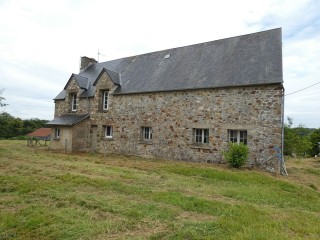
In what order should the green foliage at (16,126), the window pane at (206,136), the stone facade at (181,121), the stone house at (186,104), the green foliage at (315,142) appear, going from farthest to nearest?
the green foliage at (16,126) → the green foliage at (315,142) → the window pane at (206,136) → the stone house at (186,104) → the stone facade at (181,121)

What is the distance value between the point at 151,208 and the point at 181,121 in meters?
9.15

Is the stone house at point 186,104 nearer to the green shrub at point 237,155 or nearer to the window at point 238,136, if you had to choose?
the window at point 238,136

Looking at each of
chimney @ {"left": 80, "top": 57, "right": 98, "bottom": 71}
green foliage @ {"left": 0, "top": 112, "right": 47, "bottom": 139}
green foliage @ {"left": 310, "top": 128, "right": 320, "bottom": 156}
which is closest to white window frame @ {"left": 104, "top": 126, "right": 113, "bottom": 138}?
chimney @ {"left": 80, "top": 57, "right": 98, "bottom": 71}

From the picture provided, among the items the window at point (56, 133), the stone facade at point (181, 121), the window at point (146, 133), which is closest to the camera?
the stone facade at point (181, 121)

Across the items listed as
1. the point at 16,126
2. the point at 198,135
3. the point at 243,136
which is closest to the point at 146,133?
the point at 198,135

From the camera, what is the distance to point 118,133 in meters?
17.1

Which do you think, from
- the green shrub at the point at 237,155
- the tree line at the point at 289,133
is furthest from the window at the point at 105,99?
the green shrub at the point at 237,155

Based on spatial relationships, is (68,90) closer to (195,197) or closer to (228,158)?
(228,158)

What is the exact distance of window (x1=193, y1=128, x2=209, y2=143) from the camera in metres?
13.6

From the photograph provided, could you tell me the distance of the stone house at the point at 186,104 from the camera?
39.1ft

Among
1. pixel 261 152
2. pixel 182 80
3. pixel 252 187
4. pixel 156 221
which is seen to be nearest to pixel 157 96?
pixel 182 80

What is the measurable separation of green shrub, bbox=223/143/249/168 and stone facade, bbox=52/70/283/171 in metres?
0.81

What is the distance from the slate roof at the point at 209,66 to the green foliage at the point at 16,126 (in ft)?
56.6

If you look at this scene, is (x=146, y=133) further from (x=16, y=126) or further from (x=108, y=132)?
(x=16, y=126)
